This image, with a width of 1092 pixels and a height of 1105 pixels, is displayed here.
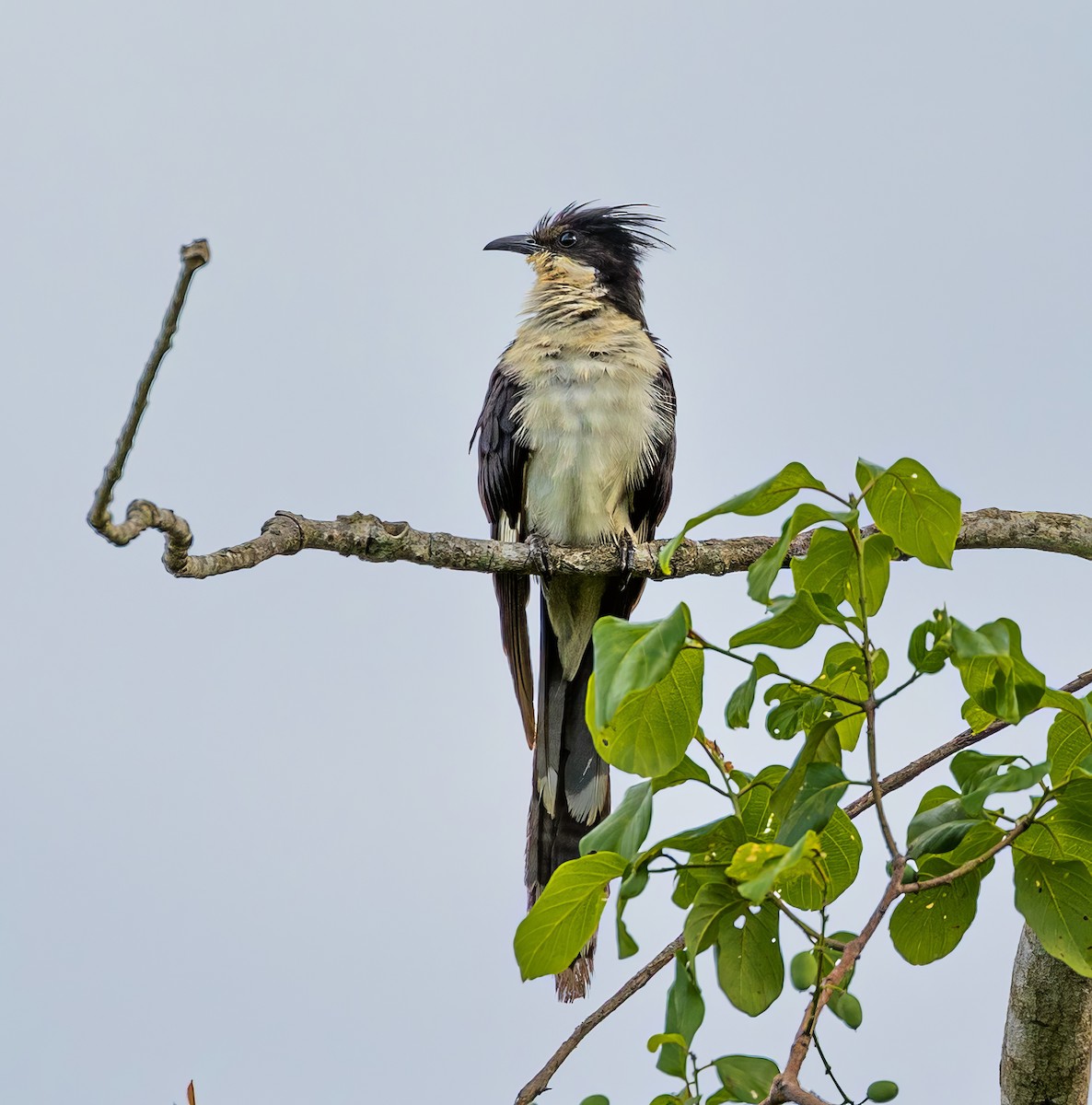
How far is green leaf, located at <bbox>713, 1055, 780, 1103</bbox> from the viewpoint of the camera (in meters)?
1.81

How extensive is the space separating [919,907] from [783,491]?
29.6 inches

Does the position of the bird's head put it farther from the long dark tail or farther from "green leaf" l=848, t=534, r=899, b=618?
"green leaf" l=848, t=534, r=899, b=618

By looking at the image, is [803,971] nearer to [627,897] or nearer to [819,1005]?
[819,1005]

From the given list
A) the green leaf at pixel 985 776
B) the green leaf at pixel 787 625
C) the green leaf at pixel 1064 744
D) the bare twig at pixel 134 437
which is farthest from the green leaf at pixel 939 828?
the bare twig at pixel 134 437

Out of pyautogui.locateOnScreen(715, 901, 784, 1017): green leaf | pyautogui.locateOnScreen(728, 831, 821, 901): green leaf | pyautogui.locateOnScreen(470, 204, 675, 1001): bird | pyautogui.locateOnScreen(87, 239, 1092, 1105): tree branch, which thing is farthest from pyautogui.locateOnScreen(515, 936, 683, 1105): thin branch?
pyautogui.locateOnScreen(470, 204, 675, 1001): bird

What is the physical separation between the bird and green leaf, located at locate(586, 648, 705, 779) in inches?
115

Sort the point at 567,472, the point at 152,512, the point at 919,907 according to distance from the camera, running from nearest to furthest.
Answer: the point at 919,907 → the point at 152,512 → the point at 567,472

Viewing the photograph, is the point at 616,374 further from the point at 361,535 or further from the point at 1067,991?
the point at 1067,991

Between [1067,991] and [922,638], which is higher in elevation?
[922,638]

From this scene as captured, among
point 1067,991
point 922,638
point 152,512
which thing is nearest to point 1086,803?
point 922,638

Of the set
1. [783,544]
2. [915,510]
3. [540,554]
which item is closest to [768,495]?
[783,544]

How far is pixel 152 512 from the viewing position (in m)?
2.15

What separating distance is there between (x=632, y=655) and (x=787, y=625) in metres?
0.28

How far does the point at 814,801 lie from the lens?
1732mm
